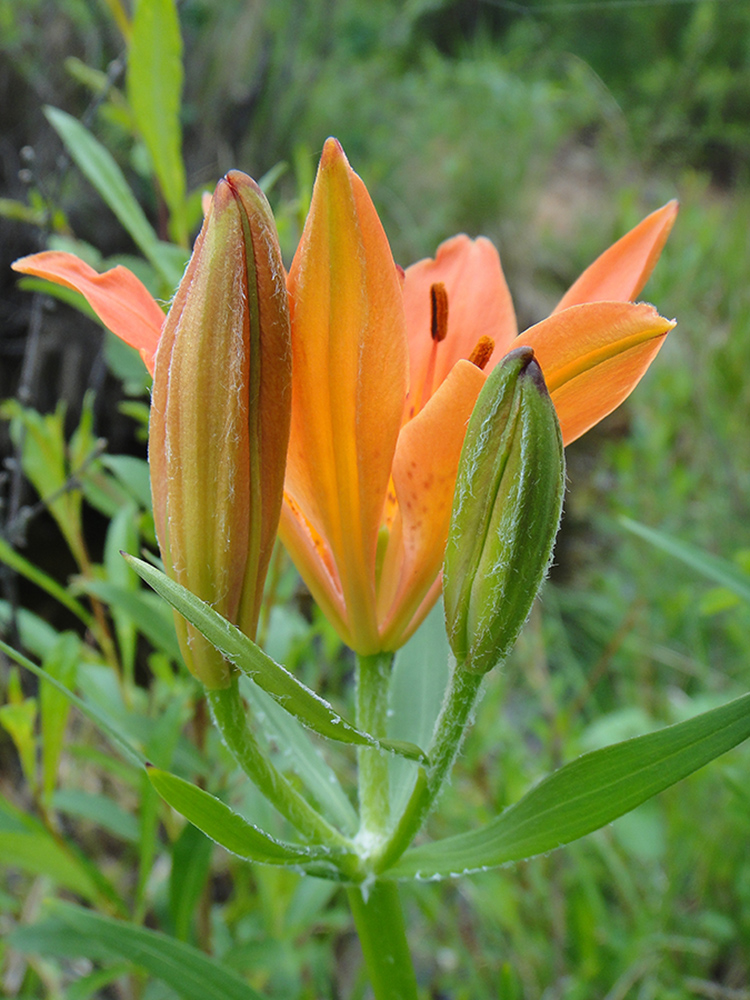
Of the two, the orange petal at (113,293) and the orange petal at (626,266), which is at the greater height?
the orange petal at (626,266)

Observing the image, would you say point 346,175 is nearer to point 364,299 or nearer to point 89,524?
point 364,299

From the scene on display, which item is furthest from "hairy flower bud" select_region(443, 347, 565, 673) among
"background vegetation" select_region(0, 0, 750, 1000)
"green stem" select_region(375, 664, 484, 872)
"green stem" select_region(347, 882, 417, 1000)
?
"background vegetation" select_region(0, 0, 750, 1000)

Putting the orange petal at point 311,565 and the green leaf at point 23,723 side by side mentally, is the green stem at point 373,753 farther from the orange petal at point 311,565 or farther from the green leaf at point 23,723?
the green leaf at point 23,723

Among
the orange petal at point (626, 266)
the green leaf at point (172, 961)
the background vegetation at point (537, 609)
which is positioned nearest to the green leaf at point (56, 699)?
the background vegetation at point (537, 609)

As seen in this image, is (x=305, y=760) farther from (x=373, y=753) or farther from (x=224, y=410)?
(x=224, y=410)

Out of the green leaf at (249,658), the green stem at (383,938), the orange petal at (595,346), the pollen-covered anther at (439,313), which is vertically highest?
the pollen-covered anther at (439,313)

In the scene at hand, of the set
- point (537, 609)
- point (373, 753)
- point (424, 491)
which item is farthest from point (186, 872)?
point (537, 609)

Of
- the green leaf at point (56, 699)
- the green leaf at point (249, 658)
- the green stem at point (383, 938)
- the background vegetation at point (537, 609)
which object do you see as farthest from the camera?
the background vegetation at point (537, 609)
